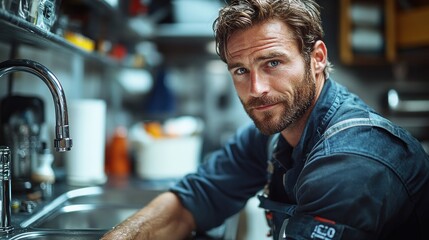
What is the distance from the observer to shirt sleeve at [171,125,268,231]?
1.44m

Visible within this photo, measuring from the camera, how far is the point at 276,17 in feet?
3.89

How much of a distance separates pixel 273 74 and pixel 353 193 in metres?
0.39

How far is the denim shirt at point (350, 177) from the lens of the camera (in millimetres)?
890

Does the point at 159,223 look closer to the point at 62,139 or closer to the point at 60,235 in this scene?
the point at 60,235

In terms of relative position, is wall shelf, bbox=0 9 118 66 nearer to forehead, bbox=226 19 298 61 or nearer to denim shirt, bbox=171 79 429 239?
forehead, bbox=226 19 298 61

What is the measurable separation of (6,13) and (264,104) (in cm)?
61

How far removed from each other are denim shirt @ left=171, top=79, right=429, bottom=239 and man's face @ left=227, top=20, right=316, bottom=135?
0.17 ft

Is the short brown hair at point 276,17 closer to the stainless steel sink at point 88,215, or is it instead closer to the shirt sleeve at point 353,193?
the shirt sleeve at point 353,193

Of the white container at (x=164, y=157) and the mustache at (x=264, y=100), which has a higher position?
the mustache at (x=264, y=100)

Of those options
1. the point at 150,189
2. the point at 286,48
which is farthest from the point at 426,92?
the point at 286,48

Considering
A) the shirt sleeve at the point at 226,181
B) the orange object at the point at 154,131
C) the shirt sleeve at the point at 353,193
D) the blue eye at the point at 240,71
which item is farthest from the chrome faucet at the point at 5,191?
the orange object at the point at 154,131

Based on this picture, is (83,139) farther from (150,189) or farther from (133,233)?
(133,233)

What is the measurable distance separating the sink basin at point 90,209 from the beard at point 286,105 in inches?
19.7

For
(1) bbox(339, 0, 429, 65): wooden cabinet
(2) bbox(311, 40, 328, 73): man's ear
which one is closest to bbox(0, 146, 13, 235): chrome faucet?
(2) bbox(311, 40, 328, 73): man's ear
